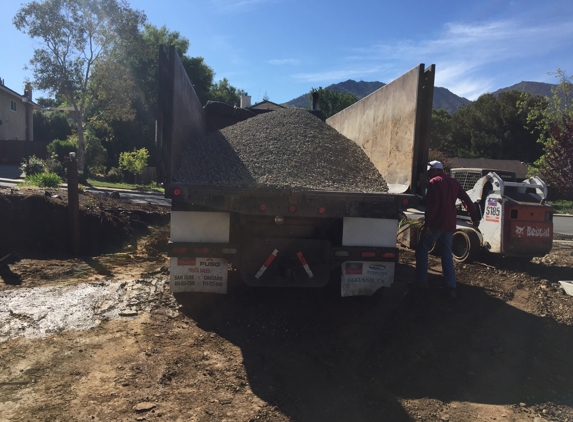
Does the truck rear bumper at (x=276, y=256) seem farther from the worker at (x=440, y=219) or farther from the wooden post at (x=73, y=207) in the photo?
the wooden post at (x=73, y=207)

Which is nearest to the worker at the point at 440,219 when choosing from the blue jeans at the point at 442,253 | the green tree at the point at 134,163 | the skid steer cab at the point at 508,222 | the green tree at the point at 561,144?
the blue jeans at the point at 442,253

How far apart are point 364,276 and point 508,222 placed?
364 centimetres

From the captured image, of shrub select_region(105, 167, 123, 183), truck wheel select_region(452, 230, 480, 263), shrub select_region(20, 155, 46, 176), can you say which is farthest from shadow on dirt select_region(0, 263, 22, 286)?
shrub select_region(105, 167, 123, 183)

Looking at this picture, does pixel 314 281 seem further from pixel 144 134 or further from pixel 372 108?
pixel 144 134

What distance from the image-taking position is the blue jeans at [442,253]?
5.26 metres

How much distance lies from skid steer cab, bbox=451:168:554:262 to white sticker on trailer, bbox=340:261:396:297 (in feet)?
11.1

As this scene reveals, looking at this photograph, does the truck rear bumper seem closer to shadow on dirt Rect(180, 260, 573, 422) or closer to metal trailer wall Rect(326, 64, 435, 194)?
shadow on dirt Rect(180, 260, 573, 422)

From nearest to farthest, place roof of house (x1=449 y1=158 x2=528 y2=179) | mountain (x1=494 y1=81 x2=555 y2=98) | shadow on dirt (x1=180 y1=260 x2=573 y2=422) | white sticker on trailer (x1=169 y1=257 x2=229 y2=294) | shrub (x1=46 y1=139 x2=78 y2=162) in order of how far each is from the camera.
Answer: shadow on dirt (x1=180 y1=260 x2=573 y2=422) < white sticker on trailer (x1=169 y1=257 x2=229 y2=294) < mountain (x1=494 y1=81 x2=555 y2=98) < shrub (x1=46 y1=139 x2=78 y2=162) < roof of house (x1=449 y1=158 x2=528 y2=179)

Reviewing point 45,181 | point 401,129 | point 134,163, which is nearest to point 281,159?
point 401,129

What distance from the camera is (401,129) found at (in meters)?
4.72

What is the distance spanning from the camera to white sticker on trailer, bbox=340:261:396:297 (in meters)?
4.42

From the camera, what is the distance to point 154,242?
805 cm

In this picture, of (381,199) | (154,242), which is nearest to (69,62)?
(154,242)

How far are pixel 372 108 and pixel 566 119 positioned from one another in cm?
1797
